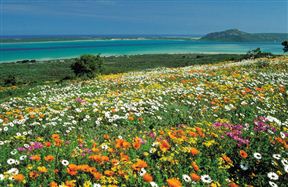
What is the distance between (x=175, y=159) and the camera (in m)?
5.18

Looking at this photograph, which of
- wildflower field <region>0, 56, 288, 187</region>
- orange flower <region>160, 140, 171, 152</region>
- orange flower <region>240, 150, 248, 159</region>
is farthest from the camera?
orange flower <region>160, 140, 171, 152</region>

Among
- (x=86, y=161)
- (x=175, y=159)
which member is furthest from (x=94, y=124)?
(x=175, y=159)

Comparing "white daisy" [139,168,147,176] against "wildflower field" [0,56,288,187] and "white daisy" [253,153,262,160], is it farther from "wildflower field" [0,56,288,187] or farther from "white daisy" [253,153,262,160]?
"white daisy" [253,153,262,160]

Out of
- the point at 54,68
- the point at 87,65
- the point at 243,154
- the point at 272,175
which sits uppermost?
the point at 243,154

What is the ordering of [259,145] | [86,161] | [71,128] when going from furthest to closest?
1. [71,128]
2. [259,145]
3. [86,161]

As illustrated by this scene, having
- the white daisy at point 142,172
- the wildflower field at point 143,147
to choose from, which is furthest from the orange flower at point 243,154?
the white daisy at point 142,172

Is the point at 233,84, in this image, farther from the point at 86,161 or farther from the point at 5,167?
the point at 5,167

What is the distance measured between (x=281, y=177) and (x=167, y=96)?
6.95 metres

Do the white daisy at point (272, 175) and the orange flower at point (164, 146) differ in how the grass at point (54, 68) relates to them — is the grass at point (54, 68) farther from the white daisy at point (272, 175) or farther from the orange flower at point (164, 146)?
the white daisy at point (272, 175)

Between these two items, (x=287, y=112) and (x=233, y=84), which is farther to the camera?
(x=233, y=84)

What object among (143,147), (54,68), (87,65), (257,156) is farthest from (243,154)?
(54,68)

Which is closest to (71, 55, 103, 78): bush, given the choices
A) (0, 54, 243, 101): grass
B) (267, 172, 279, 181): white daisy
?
(0, 54, 243, 101): grass

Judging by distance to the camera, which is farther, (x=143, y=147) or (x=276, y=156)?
(x=143, y=147)

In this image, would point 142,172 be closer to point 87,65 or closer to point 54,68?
point 87,65
